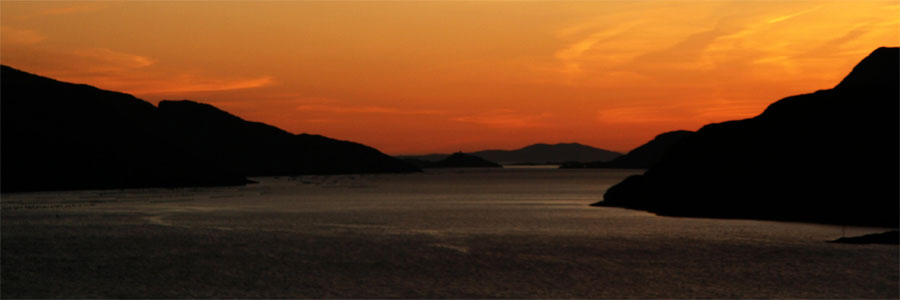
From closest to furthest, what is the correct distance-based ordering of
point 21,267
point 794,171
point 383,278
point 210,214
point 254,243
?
1. point 383,278
2. point 21,267
3. point 254,243
4. point 794,171
5. point 210,214

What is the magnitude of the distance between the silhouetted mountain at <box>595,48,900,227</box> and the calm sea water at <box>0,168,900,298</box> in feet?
12.6

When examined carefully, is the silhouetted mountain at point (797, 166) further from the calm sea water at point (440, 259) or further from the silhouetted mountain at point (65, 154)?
the silhouetted mountain at point (65, 154)

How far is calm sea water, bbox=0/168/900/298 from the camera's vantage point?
3341 cm

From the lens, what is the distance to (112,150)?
18812 cm

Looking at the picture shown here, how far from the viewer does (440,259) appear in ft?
142

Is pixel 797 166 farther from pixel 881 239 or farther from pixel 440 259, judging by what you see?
pixel 440 259

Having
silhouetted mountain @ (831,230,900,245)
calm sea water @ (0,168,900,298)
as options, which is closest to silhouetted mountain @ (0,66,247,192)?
calm sea water @ (0,168,900,298)

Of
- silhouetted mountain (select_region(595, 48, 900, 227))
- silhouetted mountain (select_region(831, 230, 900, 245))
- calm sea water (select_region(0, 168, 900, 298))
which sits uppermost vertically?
silhouetted mountain (select_region(595, 48, 900, 227))

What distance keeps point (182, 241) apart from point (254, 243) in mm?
4836

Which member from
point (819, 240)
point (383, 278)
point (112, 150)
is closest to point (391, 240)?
point (383, 278)

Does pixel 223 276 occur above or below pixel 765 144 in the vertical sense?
below

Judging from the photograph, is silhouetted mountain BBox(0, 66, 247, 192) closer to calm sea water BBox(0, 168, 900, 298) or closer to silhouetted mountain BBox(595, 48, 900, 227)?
calm sea water BBox(0, 168, 900, 298)

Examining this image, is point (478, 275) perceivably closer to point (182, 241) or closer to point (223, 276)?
point (223, 276)

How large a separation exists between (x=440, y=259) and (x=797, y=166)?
3933cm
